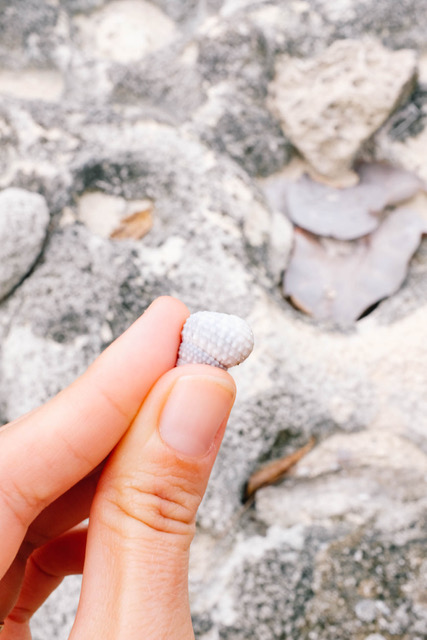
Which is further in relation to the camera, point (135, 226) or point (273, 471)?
point (135, 226)

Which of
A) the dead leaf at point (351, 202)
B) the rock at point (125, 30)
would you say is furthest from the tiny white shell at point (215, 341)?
the rock at point (125, 30)

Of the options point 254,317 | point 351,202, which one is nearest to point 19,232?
point 254,317

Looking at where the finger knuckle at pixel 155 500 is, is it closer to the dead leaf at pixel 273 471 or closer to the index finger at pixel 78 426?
the index finger at pixel 78 426

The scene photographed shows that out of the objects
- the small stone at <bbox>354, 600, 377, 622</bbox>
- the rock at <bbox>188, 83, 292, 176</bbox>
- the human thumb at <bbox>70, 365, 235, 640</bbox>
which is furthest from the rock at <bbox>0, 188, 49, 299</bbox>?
the small stone at <bbox>354, 600, 377, 622</bbox>

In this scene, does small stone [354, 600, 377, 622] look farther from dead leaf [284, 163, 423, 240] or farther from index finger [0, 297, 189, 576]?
dead leaf [284, 163, 423, 240]

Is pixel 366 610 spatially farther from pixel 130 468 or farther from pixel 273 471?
pixel 130 468

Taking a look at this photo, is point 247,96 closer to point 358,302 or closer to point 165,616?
point 358,302

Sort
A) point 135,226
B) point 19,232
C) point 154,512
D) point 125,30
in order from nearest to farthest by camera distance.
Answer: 1. point 154,512
2. point 19,232
3. point 135,226
4. point 125,30

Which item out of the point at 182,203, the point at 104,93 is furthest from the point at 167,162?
the point at 104,93
